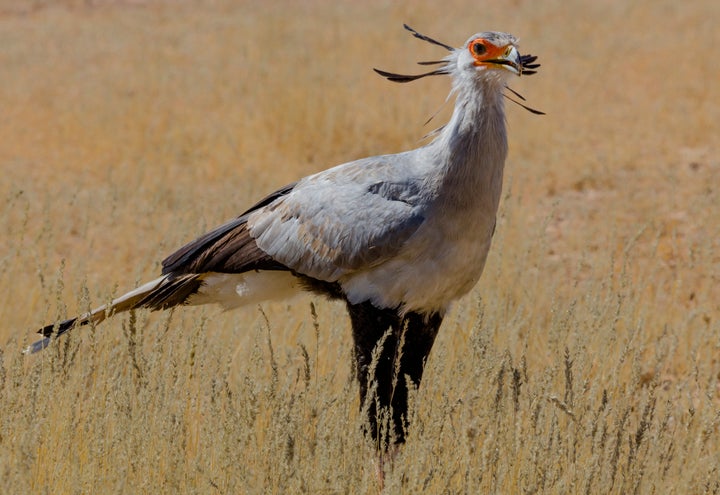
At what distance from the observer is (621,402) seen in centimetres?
377

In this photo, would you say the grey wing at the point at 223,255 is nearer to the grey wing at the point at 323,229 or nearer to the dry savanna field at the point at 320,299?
the grey wing at the point at 323,229

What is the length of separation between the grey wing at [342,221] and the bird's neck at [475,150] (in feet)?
0.48

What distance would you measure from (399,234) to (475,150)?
44 centimetres

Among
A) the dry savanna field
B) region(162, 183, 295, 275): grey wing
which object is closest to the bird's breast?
the dry savanna field

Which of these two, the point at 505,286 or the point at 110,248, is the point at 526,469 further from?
the point at 110,248

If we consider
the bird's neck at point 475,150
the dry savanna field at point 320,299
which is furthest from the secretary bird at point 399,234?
the dry savanna field at point 320,299

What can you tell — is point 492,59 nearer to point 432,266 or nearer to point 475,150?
point 475,150


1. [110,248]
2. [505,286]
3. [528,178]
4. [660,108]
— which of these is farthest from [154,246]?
[660,108]

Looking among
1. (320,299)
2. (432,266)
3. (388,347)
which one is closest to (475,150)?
(432,266)

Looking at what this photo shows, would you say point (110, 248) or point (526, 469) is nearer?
point (526, 469)

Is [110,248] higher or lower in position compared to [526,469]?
higher

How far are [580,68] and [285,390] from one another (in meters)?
8.88

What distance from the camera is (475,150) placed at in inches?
146

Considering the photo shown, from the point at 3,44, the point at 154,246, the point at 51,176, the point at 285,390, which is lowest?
the point at 285,390
